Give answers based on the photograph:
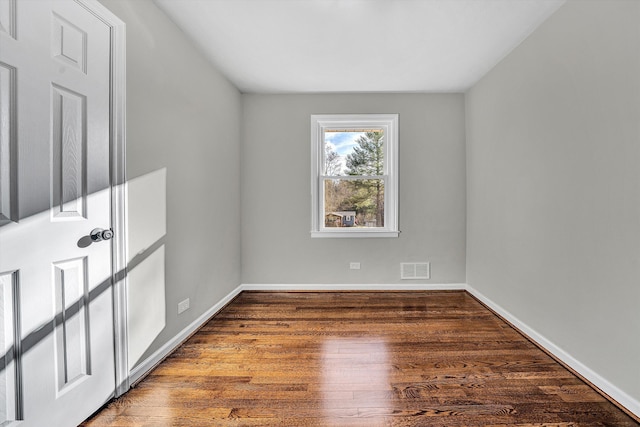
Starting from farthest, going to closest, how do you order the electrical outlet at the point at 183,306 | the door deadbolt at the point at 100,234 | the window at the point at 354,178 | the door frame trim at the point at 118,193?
1. the window at the point at 354,178
2. the electrical outlet at the point at 183,306
3. the door frame trim at the point at 118,193
4. the door deadbolt at the point at 100,234

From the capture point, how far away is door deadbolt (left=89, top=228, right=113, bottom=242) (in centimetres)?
162

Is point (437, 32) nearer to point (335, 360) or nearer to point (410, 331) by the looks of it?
point (410, 331)

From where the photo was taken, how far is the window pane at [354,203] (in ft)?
13.1

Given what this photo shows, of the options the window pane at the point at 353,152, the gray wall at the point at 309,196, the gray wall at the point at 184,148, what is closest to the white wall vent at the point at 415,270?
the gray wall at the point at 309,196

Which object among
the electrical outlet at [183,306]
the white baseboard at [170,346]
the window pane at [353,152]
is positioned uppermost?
the window pane at [353,152]

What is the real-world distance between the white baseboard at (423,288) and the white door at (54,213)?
0.46 meters

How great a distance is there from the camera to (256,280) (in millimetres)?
3930

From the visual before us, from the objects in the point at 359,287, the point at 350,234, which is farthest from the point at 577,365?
the point at 350,234

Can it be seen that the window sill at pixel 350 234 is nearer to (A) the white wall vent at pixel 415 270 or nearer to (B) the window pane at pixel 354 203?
(B) the window pane at pixel 354 203

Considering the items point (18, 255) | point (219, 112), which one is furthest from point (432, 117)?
point (18, 255)

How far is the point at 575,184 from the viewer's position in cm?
206

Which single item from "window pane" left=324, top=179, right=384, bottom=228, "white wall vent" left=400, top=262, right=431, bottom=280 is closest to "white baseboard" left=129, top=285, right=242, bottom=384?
"window pane" left=324, top=179, right=384, bottom=228

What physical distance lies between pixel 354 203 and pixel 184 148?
2170mm

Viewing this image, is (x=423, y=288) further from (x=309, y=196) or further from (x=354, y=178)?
(x=309, y=196)
